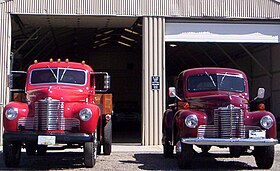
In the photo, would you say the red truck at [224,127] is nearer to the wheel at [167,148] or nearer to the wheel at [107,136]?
the wheel at [167,148]

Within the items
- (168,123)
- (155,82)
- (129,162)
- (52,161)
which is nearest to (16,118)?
(52,161)

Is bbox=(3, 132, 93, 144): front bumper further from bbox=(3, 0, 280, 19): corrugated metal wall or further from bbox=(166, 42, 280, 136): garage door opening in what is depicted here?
bbox=(166, 42, 280, 136): garage door opening

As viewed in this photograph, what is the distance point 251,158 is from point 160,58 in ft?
17.4

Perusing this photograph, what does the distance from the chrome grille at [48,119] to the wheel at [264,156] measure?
3.95 m

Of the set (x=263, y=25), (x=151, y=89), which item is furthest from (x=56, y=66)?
(x=263, y=25)

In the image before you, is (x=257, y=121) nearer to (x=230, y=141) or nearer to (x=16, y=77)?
Answer: (x=230, y=141)

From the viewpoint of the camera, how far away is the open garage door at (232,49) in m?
17.0

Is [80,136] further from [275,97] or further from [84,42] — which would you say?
[84,42]

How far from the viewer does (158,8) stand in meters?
16.5

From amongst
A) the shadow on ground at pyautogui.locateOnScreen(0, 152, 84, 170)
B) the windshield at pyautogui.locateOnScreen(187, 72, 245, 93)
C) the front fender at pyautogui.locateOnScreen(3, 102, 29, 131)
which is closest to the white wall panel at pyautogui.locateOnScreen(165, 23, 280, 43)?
the windshield at pyautogui.locateOnScreen(187, 72, 245, 93)

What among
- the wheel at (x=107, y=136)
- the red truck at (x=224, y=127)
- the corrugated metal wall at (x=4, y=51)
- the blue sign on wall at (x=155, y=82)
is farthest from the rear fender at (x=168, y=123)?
the corrugated metal wall at (x=4, y=51)

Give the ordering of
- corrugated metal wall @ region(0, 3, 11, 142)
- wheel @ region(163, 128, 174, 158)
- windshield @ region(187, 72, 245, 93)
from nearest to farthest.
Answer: windshield @ region(187, 72, 245, 93), wheel @ region(163, 128, 174, 158), corrugated metal wall @ region(0, 3, 11, 142)

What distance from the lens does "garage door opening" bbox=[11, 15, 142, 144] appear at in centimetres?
1845

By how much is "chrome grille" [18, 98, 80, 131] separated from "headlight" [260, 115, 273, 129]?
150 inches
